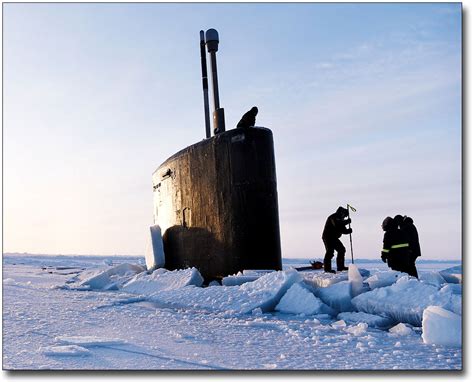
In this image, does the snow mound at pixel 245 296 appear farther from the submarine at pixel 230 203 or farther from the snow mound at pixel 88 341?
the snow mound at pixel 88 341

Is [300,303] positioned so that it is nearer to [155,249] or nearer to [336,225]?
[336,225]

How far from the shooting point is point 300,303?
5.31m

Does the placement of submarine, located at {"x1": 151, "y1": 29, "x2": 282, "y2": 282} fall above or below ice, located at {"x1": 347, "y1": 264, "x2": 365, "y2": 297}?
above

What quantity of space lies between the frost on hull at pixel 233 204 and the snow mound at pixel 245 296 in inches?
34.2

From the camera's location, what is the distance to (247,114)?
7.03 m

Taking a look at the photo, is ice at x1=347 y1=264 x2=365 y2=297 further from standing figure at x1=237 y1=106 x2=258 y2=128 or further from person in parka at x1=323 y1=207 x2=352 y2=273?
standing figure at x1=237 y1=106 x2=258 y2=128

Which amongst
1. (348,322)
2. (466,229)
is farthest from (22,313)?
(466,229)

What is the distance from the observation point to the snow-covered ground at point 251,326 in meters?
3.26

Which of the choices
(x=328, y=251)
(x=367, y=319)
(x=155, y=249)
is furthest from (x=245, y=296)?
(x=155, y=249)

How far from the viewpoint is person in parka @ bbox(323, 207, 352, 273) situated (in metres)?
7.44

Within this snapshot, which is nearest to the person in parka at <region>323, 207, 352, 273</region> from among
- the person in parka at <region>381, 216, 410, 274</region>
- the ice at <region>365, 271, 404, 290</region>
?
the person in parka at <region>381, 216, 410, 274</region>

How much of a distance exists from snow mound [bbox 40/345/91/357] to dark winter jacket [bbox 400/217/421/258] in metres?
5.08

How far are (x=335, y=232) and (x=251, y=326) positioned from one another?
3432mm

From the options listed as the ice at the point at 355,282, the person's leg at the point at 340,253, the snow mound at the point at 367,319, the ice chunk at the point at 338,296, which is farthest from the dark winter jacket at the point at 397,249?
the snow mound at the point at 367,319
